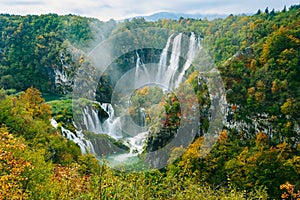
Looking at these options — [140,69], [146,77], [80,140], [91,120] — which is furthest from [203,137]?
[140,69]

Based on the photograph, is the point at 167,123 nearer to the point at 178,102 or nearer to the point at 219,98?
the point at 178,102


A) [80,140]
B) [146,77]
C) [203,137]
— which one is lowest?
[80,140]

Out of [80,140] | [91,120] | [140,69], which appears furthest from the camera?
[140,69]

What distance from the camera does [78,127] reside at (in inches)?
982

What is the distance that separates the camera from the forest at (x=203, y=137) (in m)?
7.71

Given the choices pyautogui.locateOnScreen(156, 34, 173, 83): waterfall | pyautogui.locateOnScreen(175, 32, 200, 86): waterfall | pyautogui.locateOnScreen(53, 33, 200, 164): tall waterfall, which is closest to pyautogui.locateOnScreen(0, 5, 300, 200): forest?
pyautogui.locateOnScreen(53, 33, 200, 164): tall waterfall

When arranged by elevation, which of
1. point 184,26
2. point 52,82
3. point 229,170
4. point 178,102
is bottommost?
point 229,170

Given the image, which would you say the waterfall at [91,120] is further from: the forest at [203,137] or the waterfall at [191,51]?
Answer: the waterfall at [191,51]

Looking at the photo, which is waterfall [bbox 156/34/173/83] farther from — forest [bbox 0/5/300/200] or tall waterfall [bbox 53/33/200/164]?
forest [bbox 0/5/300/200]

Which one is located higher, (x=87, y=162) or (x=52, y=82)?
(x=52, y=82)

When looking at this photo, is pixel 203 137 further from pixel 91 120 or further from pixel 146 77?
pixel 146 77

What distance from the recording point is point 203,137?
19.3 m

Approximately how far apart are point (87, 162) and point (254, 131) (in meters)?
8.99

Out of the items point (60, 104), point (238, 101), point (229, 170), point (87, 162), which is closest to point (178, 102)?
point (238, 101)
